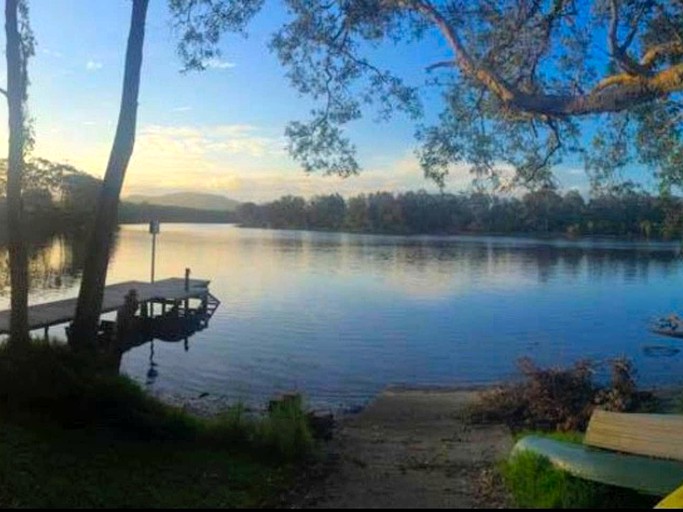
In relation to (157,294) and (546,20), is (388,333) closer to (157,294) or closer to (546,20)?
(157,294)

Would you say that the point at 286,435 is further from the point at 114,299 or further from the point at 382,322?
the point at 382,322

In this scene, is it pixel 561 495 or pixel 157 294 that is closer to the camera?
pixel 561 495

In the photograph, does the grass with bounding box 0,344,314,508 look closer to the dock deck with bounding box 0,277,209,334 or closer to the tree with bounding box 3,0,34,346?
the tree with bounding box 3,0,34,346

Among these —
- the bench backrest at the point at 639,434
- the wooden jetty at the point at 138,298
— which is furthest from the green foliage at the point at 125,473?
the wooden jetty at the point at 138,298

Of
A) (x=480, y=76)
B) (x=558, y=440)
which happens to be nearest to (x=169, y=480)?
(x=558, y=440)

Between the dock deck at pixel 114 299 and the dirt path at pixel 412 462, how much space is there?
1155 centimetres

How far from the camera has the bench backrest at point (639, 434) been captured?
26.2ft

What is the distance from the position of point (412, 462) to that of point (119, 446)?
325 cm

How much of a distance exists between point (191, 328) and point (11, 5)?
24.0 m

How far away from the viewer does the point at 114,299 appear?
109 ft

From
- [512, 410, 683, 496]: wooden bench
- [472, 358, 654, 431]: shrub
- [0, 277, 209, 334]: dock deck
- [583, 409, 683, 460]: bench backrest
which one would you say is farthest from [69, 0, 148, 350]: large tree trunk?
[0, 277, 209, 334]: dock deck

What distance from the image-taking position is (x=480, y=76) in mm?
9125

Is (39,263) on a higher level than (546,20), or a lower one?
lower

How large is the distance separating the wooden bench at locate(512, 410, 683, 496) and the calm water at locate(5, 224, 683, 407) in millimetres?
12077
